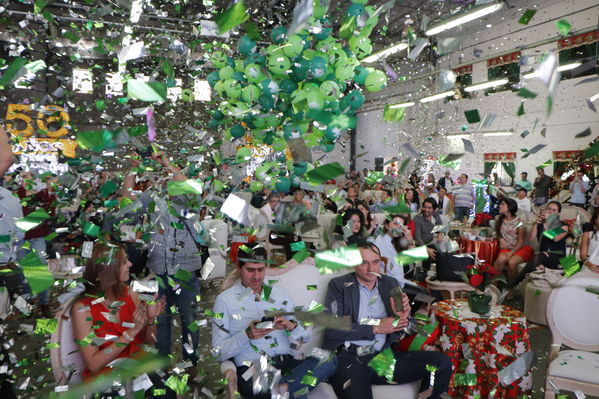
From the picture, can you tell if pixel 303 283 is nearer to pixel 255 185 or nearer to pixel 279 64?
pixel 255 185

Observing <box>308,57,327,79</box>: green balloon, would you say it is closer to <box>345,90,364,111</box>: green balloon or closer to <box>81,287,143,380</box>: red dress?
<box>345,90,364,111</box>: green balloon

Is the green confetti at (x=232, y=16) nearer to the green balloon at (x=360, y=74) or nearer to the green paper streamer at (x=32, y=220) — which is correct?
the green paper streamer at (x=32, y=220)

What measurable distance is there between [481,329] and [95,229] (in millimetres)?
2321

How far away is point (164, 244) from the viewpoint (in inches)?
111

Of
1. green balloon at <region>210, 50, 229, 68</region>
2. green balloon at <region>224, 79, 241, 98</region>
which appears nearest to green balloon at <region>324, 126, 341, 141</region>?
green balloon at <region>224, 79, 241, 98</region>

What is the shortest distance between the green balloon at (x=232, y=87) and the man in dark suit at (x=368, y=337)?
4.16ft

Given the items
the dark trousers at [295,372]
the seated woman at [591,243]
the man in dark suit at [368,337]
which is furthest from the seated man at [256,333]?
the seated woman at [591,243]

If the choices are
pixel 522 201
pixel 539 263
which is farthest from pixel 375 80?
pixel 522 201

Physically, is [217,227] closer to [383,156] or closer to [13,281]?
[13,281]

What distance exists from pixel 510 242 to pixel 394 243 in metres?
1.71

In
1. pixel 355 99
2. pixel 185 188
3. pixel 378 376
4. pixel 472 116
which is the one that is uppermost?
pixel 355 99

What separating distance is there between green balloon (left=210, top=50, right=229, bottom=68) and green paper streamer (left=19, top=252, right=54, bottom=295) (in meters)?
2.15

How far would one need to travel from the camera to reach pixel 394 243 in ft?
13.0

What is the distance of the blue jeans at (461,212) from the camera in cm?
777
